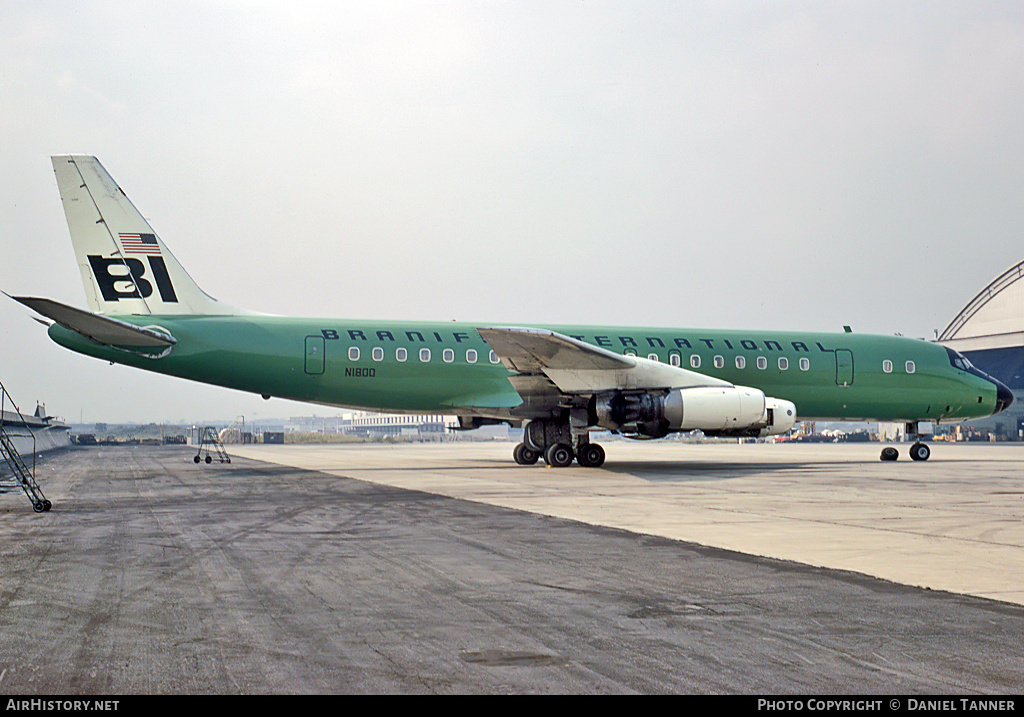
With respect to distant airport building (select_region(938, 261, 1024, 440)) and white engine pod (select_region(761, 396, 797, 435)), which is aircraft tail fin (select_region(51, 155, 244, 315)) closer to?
white engine pod (select_region(761, 396, 797, 435))

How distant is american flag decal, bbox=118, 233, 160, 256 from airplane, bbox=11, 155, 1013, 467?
30mm

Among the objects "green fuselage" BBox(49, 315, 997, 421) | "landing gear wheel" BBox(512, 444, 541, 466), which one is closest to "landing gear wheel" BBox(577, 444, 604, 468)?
"green fuselage" BBox(49, 315, 997, 421)

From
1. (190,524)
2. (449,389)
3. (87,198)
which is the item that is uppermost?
(87,198)

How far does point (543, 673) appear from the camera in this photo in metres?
4.63

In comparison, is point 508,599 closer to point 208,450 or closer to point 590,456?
point 590,456

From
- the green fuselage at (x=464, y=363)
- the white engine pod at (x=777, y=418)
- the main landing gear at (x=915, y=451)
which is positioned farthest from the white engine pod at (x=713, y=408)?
the main landing gear at (x=915, y=451)

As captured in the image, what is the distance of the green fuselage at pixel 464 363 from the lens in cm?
2403

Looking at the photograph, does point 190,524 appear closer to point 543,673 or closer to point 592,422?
point 543,673

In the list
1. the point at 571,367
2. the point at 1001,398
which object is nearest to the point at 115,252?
the point at 571,367

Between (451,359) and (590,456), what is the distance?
4684 mm

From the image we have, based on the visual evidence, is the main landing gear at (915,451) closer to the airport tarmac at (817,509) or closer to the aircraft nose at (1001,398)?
the aircraft nose at (1001,398)

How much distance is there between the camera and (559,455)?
82.9 feet
